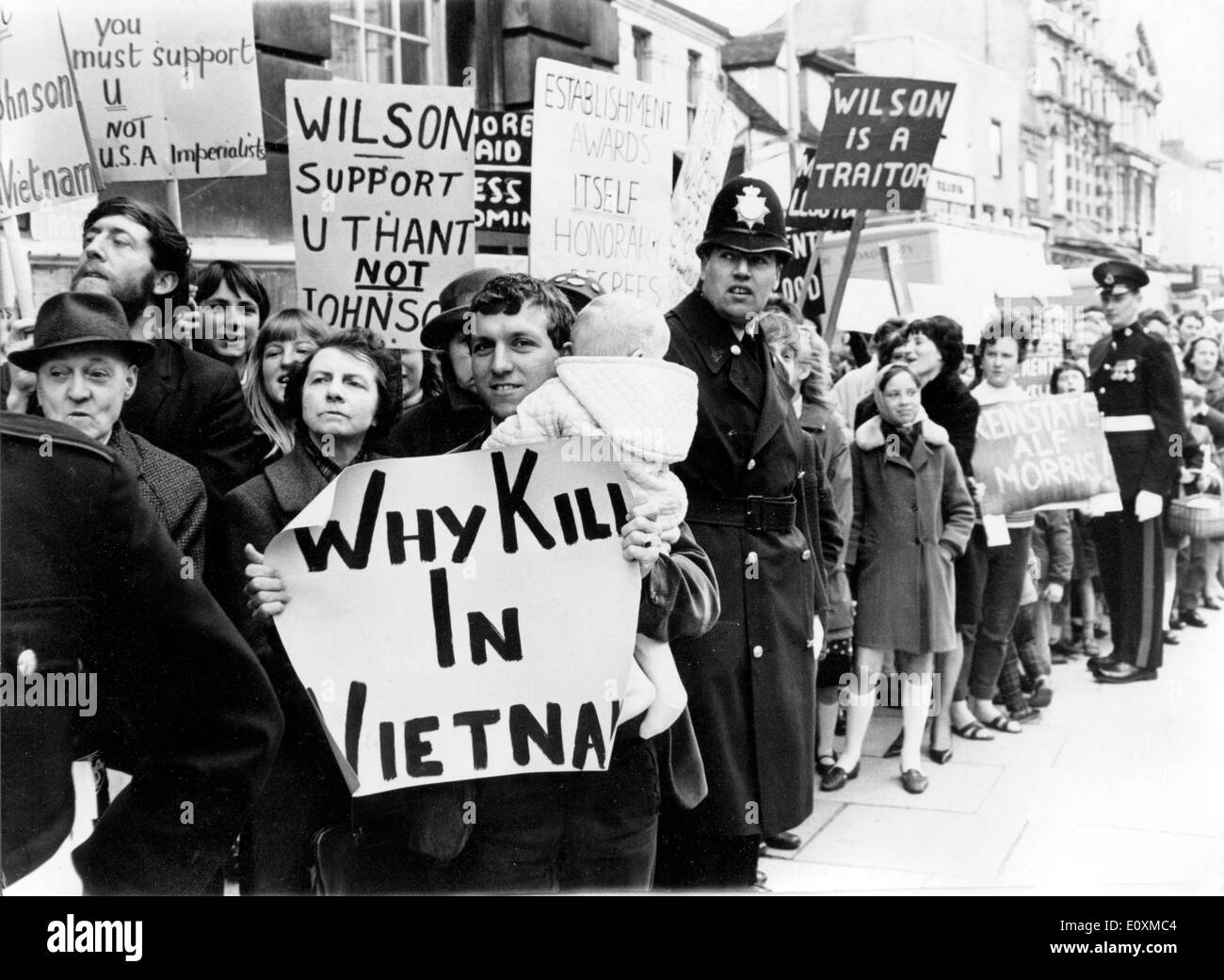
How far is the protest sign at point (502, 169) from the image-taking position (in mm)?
5875

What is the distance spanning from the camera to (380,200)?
4555 millimetres

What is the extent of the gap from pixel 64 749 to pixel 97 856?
0.24 meters

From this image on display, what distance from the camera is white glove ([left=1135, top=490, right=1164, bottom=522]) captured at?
22.5ft

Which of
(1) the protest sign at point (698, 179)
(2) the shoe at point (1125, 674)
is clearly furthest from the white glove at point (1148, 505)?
(1) the protest sign at point (698, 179)

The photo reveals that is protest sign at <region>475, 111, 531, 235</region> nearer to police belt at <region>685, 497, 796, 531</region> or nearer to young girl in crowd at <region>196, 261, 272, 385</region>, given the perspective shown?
young girl in crowd at <region>196, 261, 272, 385</region>

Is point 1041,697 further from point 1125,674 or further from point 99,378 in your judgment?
point 99,378

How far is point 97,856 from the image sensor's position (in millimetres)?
2568

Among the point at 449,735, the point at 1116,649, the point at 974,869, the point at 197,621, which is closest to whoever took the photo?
the point at 197,621

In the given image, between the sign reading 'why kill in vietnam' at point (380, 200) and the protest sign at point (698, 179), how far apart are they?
1.20m

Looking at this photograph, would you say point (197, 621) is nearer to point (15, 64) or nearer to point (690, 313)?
point (690, 313)

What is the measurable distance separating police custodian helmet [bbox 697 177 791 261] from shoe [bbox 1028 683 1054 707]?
13.1ft

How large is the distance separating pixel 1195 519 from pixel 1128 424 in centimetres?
88

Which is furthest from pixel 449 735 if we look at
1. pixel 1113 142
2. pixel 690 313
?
pixel 1113 142

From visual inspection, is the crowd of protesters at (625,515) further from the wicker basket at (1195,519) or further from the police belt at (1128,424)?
the wicker basket at (1195,519)
